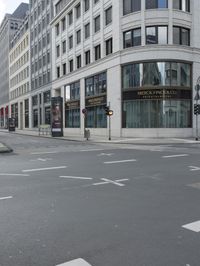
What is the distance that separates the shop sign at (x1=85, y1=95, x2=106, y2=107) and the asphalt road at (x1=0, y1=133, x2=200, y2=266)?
29660mm

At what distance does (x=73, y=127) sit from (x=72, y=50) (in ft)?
36.9

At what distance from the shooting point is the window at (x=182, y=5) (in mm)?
34844

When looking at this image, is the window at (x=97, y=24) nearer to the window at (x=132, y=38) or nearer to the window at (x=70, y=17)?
the window at (x=132, y=38)

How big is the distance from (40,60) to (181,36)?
38.2 metres

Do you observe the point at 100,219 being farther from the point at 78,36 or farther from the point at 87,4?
the point at 78,36

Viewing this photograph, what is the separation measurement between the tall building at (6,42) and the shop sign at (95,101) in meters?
55.5

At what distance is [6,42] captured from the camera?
103312 mm

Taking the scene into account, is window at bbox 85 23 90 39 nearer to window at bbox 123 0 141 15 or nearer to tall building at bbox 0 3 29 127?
window at bbox 123 0 141 15

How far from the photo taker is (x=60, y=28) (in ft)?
179

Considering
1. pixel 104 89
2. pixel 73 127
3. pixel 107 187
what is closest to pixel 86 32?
pixel 104 89

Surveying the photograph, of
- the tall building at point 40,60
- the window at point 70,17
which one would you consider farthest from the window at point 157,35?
the tall building at point 40,60

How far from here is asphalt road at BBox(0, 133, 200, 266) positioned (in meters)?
4.37

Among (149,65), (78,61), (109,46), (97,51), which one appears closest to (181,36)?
(149,65)

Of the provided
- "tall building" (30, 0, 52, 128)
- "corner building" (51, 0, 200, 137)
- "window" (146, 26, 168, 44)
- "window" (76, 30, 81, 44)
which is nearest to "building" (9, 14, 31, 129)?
"tall building" (30, 0, 52, 128)
